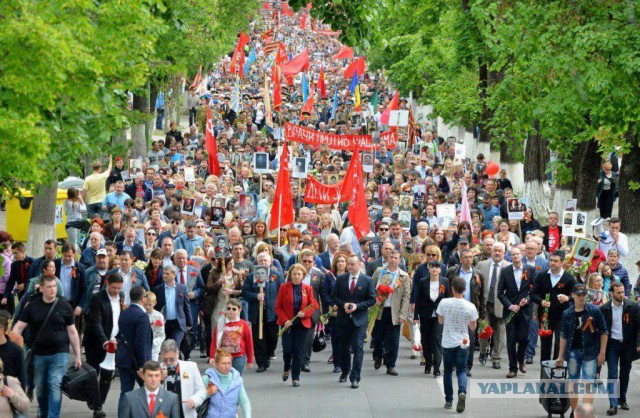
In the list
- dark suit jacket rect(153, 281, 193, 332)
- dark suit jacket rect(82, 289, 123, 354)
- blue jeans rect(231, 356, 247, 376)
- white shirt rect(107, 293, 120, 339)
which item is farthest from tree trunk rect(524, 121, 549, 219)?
dark suit jacket rect(82, 289, 123, 354)

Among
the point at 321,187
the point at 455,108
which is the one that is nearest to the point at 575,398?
the point at 321,187

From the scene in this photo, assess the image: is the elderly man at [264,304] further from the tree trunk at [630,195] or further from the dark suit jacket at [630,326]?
the tree trunk at [630,195]

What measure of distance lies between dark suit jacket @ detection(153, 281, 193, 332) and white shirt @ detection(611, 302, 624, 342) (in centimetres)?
505

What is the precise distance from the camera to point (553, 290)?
54.8 feet

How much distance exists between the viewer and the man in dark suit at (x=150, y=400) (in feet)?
35.9

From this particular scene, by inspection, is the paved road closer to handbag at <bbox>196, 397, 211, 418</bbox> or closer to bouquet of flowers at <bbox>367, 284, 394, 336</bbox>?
bouquet of flowers at <bbox>367, 284, 394, 336</bbox>

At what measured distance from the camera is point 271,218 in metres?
21.5

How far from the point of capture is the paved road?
14750 millimetres

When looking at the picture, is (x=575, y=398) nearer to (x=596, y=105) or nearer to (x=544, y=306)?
(x=544, y=306)

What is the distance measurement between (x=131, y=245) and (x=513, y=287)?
18.2 feet

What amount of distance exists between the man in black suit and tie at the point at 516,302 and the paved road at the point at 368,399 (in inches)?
12.7

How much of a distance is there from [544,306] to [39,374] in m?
6.57

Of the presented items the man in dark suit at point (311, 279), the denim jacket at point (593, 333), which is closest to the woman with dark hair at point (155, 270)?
the man in dark suit at point (311, 279)

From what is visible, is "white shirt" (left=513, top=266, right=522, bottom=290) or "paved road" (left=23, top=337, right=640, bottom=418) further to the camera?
"white shirt" (left=513, top=266, right=522, bottom=290)
